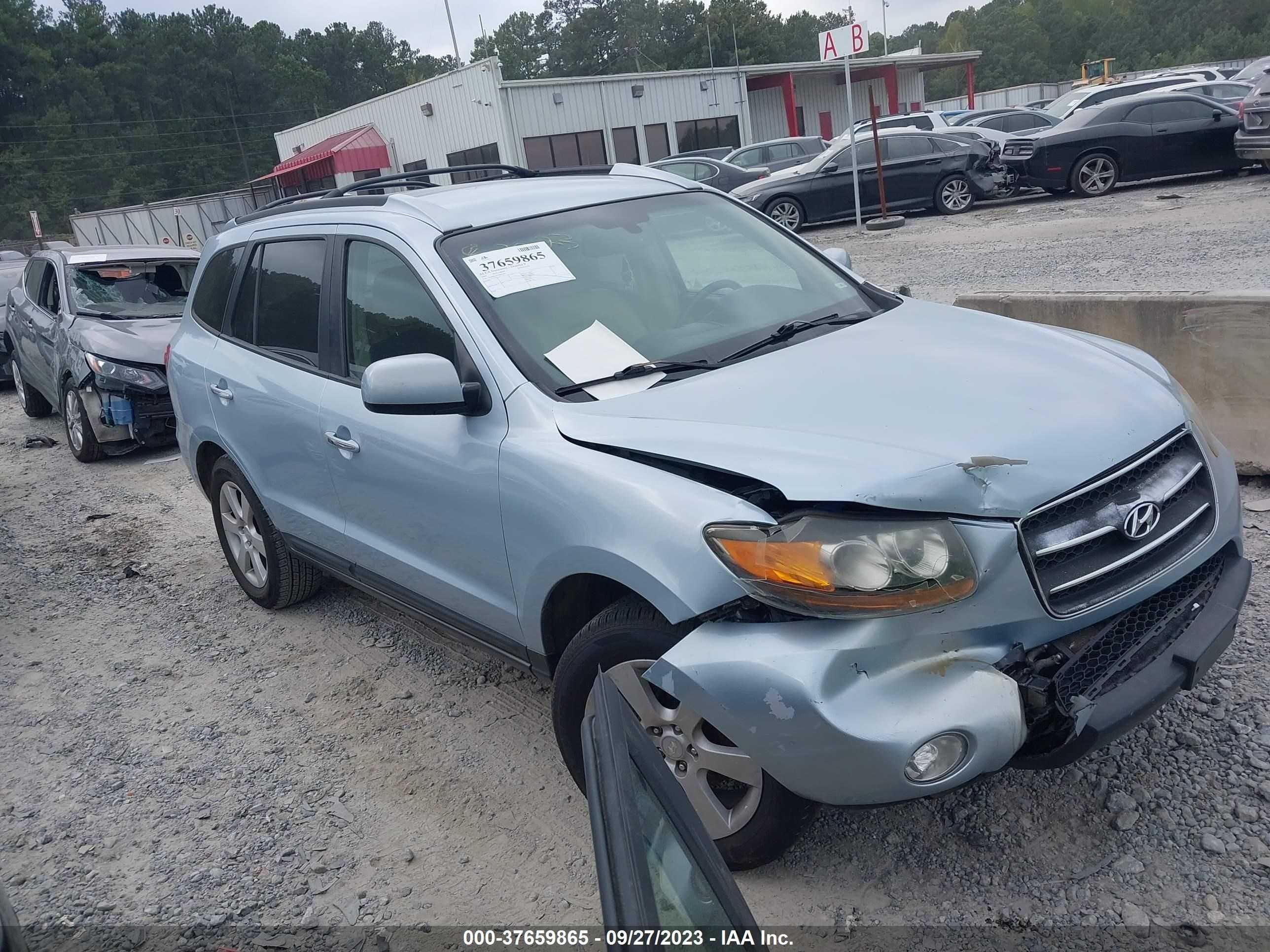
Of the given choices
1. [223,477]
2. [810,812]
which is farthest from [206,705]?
[810,812]

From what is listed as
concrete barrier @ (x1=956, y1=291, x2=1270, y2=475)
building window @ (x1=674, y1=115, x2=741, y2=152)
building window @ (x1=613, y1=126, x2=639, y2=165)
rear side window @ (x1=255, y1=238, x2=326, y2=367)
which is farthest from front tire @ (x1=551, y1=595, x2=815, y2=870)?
building window @ (x1=674, y1=115, x2=741, y2=152)

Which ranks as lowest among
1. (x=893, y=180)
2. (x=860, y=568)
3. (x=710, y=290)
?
(x=893, y=180)

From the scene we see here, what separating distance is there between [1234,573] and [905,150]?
15.7m

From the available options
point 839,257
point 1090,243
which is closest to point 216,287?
point 839,257

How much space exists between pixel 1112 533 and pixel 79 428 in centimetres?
869

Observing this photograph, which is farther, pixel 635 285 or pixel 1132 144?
pixel 1132 144

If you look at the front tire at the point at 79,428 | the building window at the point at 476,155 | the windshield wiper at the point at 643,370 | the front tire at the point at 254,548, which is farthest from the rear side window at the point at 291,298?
the building window at the point at 476,155

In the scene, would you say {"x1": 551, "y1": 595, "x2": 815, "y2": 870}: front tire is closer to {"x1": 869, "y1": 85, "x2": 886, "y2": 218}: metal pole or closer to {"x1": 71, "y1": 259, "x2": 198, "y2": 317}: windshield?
{"x1": 71, "y1": 259, "x2": 198, "y2": 317}: windshield

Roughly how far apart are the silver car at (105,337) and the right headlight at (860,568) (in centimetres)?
Answer: 670

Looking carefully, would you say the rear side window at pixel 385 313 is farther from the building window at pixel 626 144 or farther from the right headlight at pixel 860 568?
the building window at pixel 626 144

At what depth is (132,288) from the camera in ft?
31.1

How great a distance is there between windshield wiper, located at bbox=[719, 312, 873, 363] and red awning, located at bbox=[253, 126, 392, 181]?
3430 cm

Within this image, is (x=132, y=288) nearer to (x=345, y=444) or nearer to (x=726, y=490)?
(x=345, y=444)

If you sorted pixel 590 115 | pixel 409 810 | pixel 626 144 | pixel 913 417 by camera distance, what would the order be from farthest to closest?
pixel 626 144 → pixel 590 115 → pixel 409 810 → pixel 913 417
